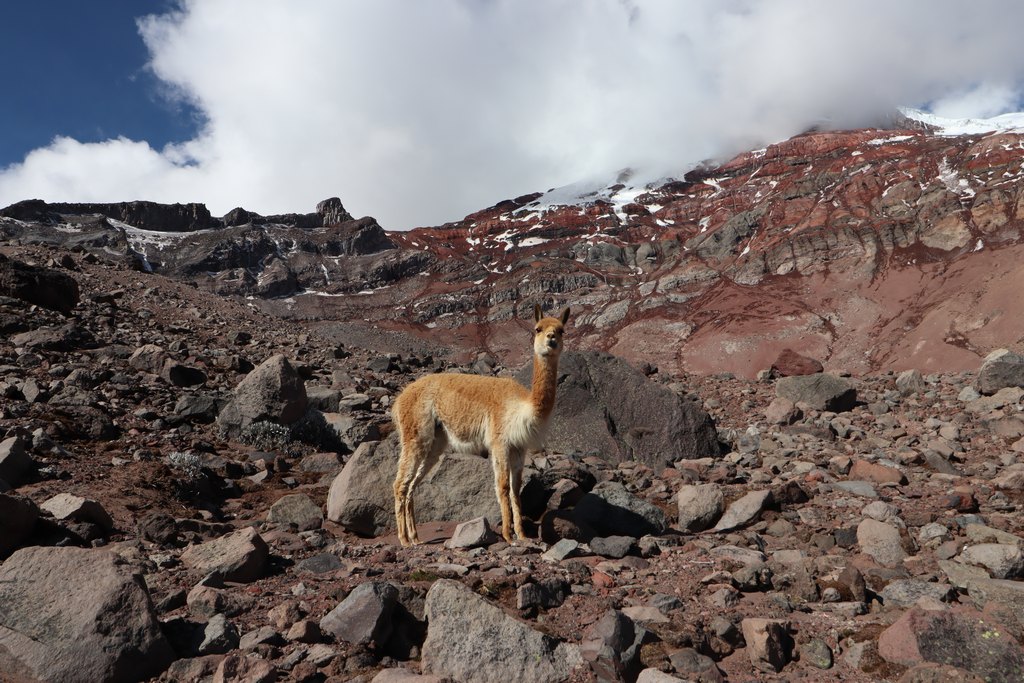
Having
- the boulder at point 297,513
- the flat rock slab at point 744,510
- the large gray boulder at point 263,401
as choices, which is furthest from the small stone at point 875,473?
the large gray boulder at point 263,401

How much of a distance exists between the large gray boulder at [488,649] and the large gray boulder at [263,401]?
8.60m

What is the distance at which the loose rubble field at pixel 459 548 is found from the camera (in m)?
4.48

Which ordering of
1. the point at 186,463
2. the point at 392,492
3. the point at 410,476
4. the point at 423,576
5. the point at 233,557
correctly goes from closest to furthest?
the point at 423,576
the point at 233,557
the point at 410,476
the point at 392,492
the point at 186,463

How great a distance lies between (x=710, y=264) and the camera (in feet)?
262

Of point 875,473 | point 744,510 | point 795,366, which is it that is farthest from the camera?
point 795,366

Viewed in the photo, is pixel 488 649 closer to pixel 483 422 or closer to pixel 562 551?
pixel 562 551

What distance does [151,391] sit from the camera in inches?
512

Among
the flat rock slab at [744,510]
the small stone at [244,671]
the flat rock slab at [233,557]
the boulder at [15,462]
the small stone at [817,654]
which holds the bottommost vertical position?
the small stone at [817,654]

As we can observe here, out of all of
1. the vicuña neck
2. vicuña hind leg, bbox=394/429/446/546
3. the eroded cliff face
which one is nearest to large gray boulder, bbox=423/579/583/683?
vicuña hind leg, bbox=394/429/446/546

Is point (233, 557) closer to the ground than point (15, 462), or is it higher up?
closer to the ground

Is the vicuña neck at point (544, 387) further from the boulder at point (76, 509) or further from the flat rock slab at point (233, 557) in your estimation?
the boulder at point (76, 509)

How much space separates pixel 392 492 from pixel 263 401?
4.88m

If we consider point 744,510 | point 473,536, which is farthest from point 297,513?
point 744,510

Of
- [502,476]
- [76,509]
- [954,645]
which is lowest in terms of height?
[954,645]
